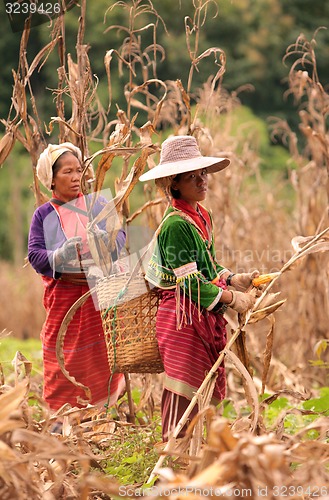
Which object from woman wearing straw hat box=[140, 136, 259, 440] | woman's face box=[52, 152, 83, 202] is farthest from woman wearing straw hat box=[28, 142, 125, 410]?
woman wearing straw hat box=[140, 136, 259, 440]

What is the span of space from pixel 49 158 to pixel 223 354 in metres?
1.18

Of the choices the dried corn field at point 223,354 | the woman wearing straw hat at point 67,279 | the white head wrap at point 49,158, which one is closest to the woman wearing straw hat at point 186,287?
the dried corn field at point 223,354

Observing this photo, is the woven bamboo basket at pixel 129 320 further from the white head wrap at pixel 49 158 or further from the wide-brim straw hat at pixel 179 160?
the white head wrap at pixel 49 158

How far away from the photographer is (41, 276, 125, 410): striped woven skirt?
11.5ft

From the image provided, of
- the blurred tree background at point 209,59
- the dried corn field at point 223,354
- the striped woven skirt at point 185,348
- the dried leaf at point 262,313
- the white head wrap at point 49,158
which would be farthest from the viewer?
the blurred tree background at point 209,59

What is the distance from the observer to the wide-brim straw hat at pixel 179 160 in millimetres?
2934

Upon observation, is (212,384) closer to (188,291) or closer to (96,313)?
(188,291)

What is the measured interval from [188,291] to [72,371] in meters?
0.85

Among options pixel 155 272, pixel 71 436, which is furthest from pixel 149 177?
pixel 71 436

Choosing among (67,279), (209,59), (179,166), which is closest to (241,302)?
(179,166)

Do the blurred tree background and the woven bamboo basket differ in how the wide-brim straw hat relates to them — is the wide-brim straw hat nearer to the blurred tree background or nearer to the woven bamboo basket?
the woven bamboo basket

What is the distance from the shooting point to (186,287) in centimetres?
291

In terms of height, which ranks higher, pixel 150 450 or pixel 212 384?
pixel 212 384

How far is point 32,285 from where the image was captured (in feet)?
27.4
